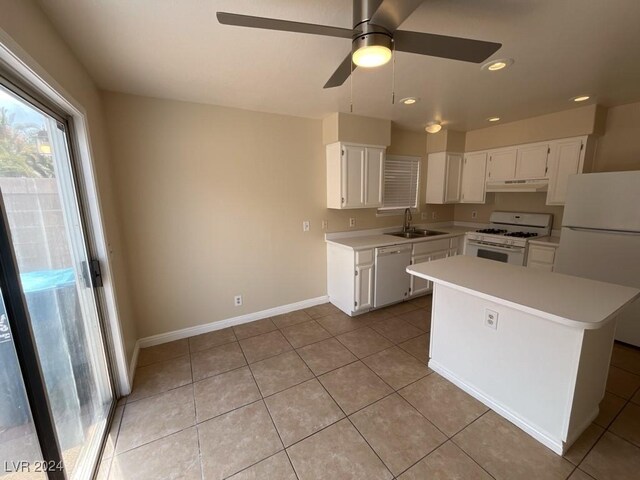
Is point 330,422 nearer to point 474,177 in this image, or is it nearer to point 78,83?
point 78,83

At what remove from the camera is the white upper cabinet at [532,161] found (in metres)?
3.34

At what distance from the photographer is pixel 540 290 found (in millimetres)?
1688

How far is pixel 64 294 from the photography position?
60.2 inches

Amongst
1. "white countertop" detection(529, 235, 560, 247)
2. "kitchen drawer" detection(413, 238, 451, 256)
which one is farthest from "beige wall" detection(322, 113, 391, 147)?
"white countertop" detection(529, 235, 560, 247)

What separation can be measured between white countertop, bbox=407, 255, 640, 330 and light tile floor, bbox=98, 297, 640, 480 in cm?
89

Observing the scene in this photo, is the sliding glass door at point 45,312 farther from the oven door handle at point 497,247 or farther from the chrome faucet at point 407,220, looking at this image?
the oven door handle at point 497,247

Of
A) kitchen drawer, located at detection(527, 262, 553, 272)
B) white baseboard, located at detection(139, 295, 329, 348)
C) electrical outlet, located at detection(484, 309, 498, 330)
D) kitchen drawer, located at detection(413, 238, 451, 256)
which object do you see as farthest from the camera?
kitchen drawer, located at detection(413, 238, 451, 256)

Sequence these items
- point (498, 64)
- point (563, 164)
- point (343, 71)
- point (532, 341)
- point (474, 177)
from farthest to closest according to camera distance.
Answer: point (474, 177) < point (563, 164) < point (498, 64) < point (532, 341) < point (343, 71)

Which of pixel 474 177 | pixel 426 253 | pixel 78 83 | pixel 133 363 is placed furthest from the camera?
pixel 474 177

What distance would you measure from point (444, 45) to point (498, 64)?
102 centimetres

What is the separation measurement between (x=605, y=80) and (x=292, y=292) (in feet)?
12.0

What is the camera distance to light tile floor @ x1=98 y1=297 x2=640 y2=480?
1512 millimetres

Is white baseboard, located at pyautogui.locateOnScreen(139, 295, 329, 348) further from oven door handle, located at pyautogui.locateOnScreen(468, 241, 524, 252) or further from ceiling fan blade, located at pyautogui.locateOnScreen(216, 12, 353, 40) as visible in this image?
A: ceiling fan blade, located at pyautogui.locateOnScreen(216, 12, 353, 40)

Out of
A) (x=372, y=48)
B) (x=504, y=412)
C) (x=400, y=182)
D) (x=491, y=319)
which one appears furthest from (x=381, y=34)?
(x=400, y=182)
